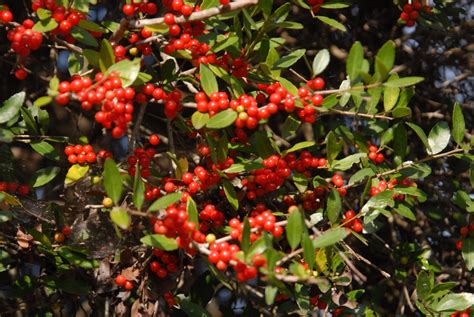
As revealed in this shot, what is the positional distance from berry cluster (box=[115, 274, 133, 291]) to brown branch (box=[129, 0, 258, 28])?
861mm

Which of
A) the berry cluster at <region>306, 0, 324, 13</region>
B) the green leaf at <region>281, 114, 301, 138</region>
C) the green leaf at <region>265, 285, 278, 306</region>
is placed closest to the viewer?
the green leaf at <region>265, 285, 278, 306</region>

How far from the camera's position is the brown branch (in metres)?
1.85

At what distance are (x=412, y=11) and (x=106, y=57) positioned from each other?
150 cm

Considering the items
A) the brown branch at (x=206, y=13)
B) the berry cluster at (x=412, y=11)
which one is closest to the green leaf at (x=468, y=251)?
the berry cluster at (x=412, y=11)

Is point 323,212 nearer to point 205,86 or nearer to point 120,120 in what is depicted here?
point 205,86

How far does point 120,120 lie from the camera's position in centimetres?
189

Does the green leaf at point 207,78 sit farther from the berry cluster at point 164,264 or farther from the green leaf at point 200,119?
the berry cluster at point 164,264

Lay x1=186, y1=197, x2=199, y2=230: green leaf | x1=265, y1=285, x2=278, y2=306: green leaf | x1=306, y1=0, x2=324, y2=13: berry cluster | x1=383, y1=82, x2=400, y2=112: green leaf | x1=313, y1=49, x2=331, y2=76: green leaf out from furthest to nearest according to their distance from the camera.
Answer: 1. x1=306, y1=0, x2=324, y2=13: berry cluster
2. x1=383, y1=82, x2=400, y2=112: green leaf
3. x1=313, y1=49, x2=331, y2=76: green leaf
4. x1=186, y1=197, x2=199, y2=230: green leaf
5. x1=265, y1=285, x2=278, y2=306: green leaf

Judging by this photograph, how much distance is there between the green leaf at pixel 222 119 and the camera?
1.95 m

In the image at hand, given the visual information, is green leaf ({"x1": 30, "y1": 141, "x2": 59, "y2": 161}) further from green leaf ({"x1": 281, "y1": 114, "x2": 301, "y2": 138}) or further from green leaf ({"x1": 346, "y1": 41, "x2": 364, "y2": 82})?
green leaf ({"x1": 346, "y1": 41, "x2": 364, "y2": 82})

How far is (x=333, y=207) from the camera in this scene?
86.2 inches

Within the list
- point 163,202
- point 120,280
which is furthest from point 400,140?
point 120,280

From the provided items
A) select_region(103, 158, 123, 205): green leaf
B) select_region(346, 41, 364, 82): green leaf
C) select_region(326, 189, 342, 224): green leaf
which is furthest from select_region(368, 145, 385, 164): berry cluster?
select_region(103, 158, 123, 205): green leaf

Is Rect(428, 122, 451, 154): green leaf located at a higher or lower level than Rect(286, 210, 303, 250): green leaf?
lower
